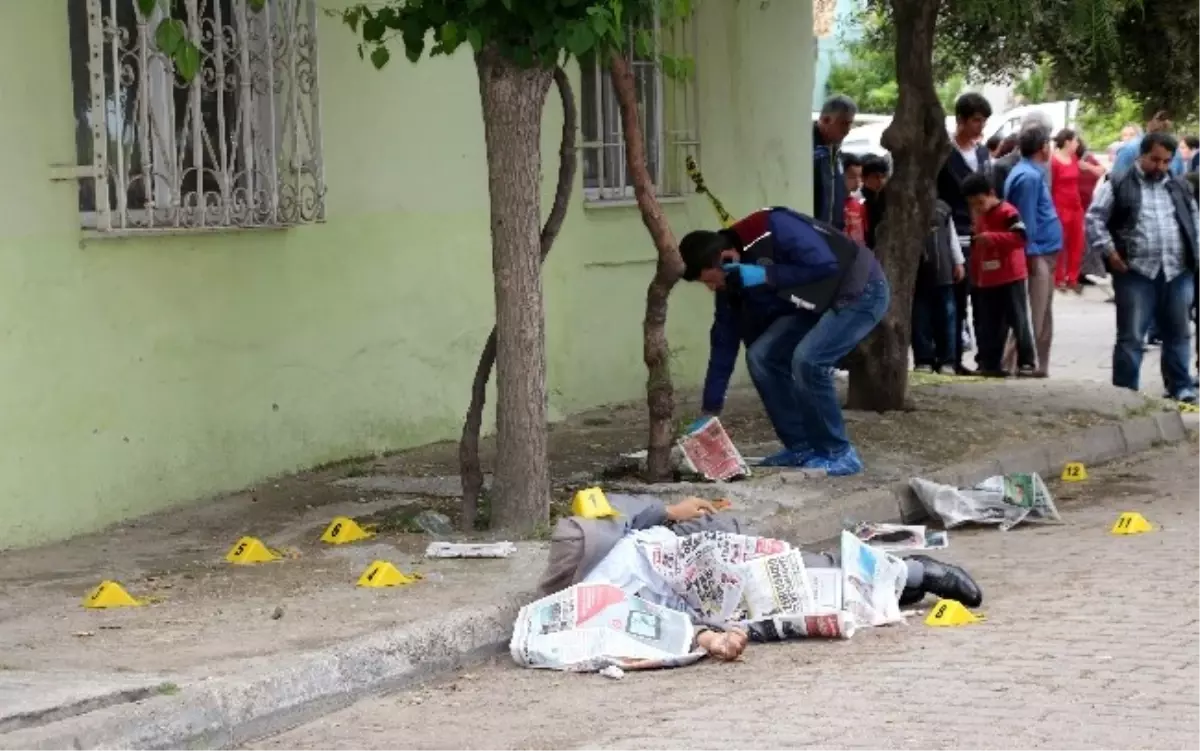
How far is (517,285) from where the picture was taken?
855 centimetres

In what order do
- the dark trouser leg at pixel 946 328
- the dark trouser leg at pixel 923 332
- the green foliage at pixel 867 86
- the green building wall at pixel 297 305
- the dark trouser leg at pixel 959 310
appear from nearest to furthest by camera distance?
the green building wall at pixel 297 305 → the dark trouser leg at pixel 946 328 → the dark trouser leg at pixel 923 332 → the dark trouser leg at pixel 959 310 → the green foliage at pixel 867 86

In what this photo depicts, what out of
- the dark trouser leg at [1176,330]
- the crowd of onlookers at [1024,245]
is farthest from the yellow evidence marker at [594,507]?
the dark trouser leg at [1176,330]

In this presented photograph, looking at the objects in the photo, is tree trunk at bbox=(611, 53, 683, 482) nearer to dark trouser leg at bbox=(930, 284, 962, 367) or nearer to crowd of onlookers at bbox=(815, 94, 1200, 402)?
crowd of onlookers at bbox=(815, 94, 1200, 402)

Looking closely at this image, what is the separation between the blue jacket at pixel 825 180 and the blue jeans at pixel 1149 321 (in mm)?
2286

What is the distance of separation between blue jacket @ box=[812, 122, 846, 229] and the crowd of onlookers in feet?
0.03

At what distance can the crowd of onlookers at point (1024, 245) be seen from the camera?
44.5 feet

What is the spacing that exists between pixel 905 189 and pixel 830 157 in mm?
3162

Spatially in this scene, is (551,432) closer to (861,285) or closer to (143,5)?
(861,285)

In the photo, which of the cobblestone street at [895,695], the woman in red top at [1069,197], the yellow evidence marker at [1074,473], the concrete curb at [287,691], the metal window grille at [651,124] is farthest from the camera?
the woman in red top at [1069,197]

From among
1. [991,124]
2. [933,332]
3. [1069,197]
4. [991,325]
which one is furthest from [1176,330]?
[991,124]

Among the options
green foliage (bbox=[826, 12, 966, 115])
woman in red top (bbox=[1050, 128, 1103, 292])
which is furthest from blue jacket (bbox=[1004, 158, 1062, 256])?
green foliage (bbox=[826, 12, 966, 115])

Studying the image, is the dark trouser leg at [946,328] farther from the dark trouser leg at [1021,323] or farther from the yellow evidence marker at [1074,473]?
the yellow evidence marker at [1074,473]

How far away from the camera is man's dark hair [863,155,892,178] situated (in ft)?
47.8

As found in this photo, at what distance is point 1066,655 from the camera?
6.72 meters
